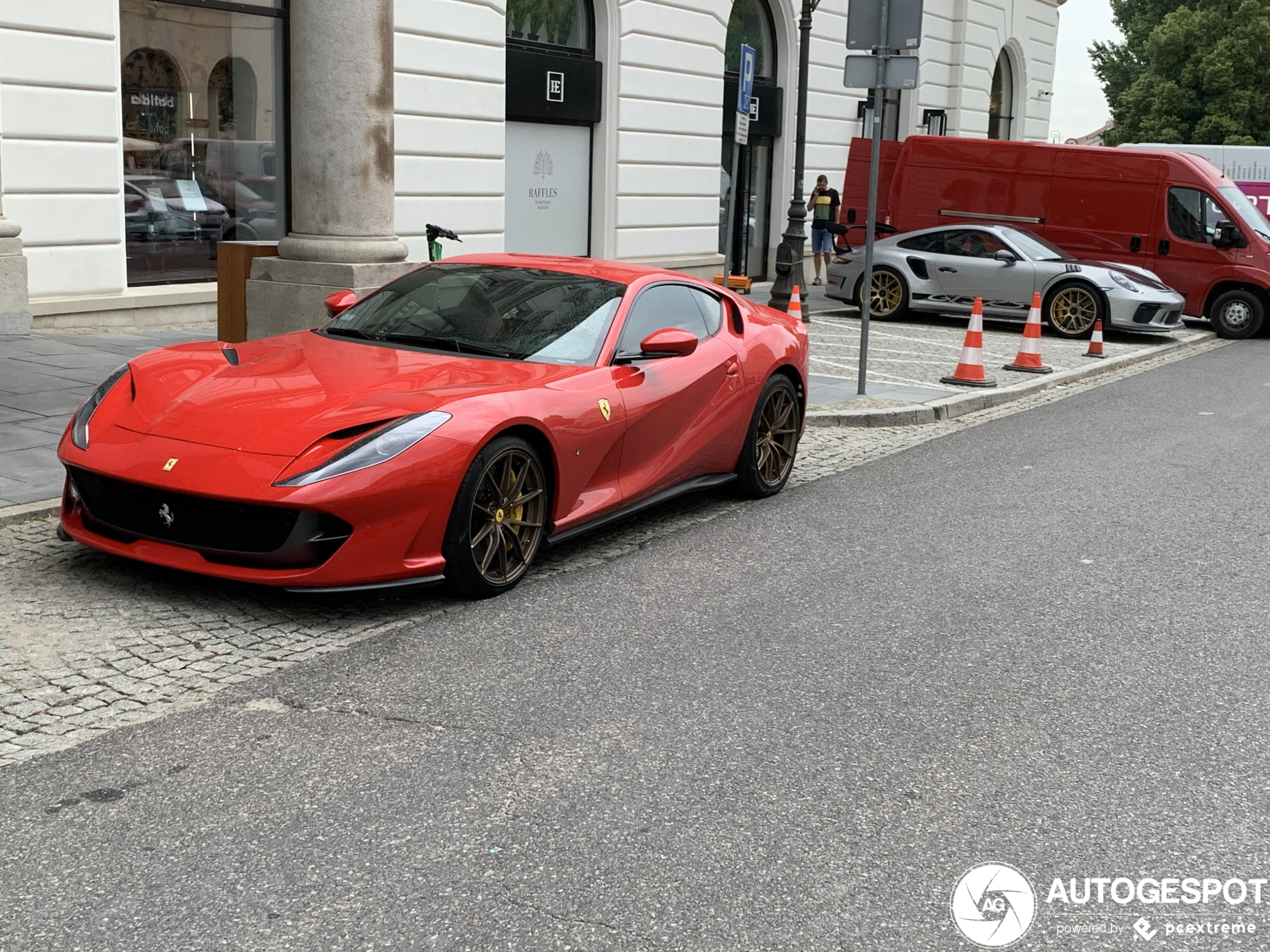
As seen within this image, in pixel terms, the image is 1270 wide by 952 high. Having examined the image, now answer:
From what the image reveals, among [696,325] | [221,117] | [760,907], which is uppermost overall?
[221,117]

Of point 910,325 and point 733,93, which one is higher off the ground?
point 733,93

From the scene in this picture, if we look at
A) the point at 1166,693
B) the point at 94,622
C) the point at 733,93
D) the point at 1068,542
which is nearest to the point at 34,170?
the point at 94,622

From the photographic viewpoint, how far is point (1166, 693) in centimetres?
491

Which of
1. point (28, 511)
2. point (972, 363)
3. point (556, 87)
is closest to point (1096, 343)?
point (972, 363)

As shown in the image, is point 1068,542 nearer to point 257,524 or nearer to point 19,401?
point 257,524

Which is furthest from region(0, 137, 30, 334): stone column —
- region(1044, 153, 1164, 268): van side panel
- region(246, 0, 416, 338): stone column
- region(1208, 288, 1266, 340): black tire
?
region(1208, 288, 1266, 340): black tire

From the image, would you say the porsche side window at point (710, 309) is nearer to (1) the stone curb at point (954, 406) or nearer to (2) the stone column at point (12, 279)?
(1) the stone curb at point (954, 406)

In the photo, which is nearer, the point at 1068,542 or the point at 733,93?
the point at 1068,542

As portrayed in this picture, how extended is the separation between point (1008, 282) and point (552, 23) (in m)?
6.97

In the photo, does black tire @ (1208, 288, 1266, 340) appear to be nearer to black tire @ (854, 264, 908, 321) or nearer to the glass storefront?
black tire @ (854, 264, 908, 321)

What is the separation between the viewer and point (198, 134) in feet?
49.1

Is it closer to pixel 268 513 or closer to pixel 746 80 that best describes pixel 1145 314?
pixel 746 80

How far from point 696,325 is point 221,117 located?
9.65 metres

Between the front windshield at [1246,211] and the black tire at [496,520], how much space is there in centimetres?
1580
